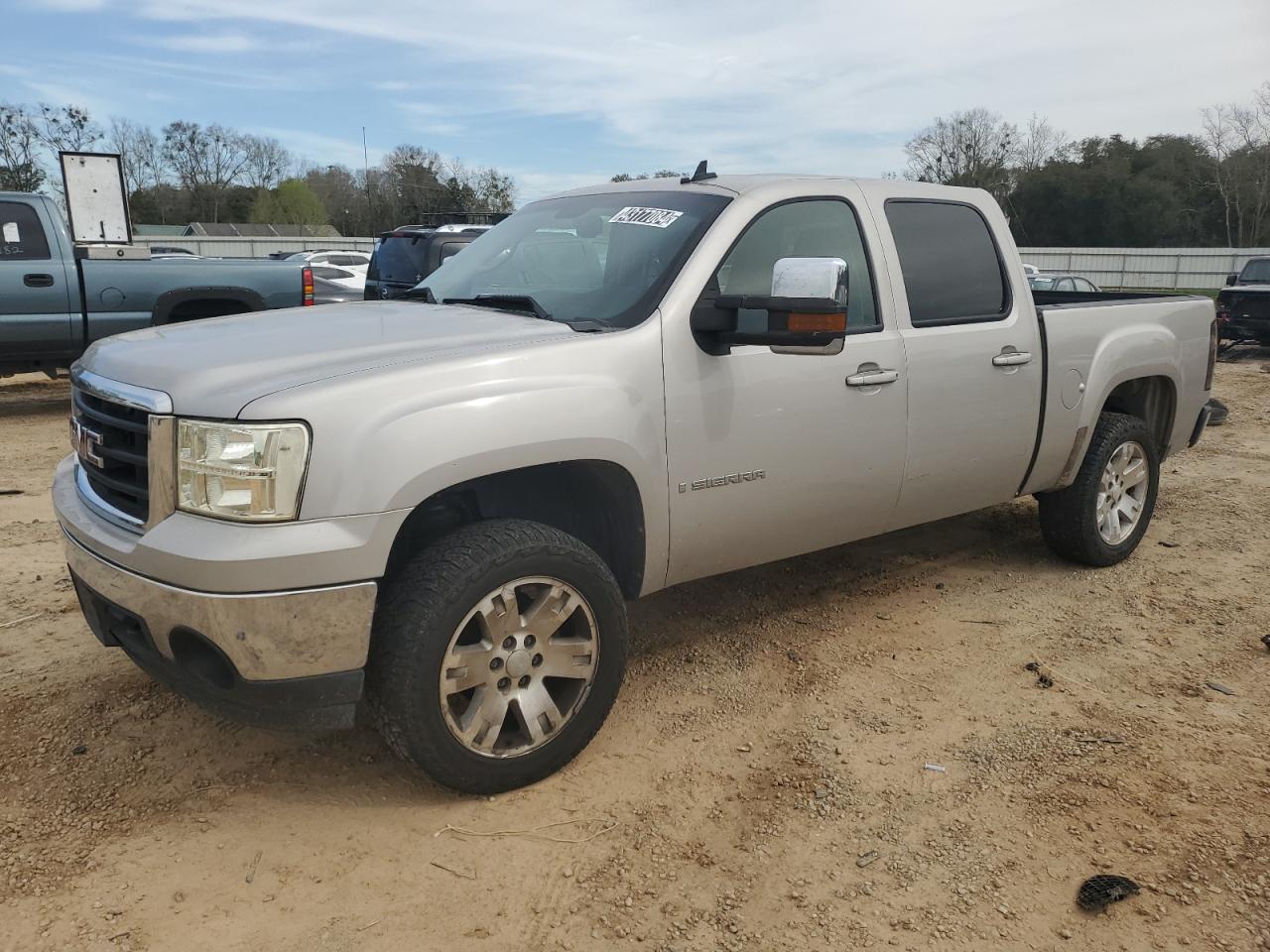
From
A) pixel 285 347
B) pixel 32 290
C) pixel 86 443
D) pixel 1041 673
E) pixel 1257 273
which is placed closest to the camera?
pixel 285 347

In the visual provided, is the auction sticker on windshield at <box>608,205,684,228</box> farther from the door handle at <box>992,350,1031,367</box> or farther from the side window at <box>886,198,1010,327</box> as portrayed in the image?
the door handle at <box>992,350,1031,367</box>

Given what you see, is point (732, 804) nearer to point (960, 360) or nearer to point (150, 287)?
point (960, 360)

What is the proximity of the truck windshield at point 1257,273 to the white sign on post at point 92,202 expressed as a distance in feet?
56.7

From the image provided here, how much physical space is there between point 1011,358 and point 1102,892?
7.77 feet

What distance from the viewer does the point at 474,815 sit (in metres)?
2.96

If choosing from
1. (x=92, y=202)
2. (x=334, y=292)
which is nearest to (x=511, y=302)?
(x=92, y=202)

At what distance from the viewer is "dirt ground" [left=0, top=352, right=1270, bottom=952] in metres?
2.52

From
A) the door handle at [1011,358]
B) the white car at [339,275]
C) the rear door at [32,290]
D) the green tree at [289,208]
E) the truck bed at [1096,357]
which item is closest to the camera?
the door handle at [1011,358]

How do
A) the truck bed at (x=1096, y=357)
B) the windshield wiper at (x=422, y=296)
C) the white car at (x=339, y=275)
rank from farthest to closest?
the white car at (x=339, y=275) < the truck bed at (x=1096, y=357) < the windshield wiper at (x=422, y=296)

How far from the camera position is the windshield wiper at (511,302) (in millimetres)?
3453

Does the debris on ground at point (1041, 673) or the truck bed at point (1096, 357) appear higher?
the truck bed at point (1096, 357)

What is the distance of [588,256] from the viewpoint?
3.74 m

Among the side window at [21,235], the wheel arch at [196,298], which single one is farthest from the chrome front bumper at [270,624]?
the side window at [21,235]

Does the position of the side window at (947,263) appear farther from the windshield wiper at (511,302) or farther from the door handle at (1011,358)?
the windshield wiper at (511,302)
